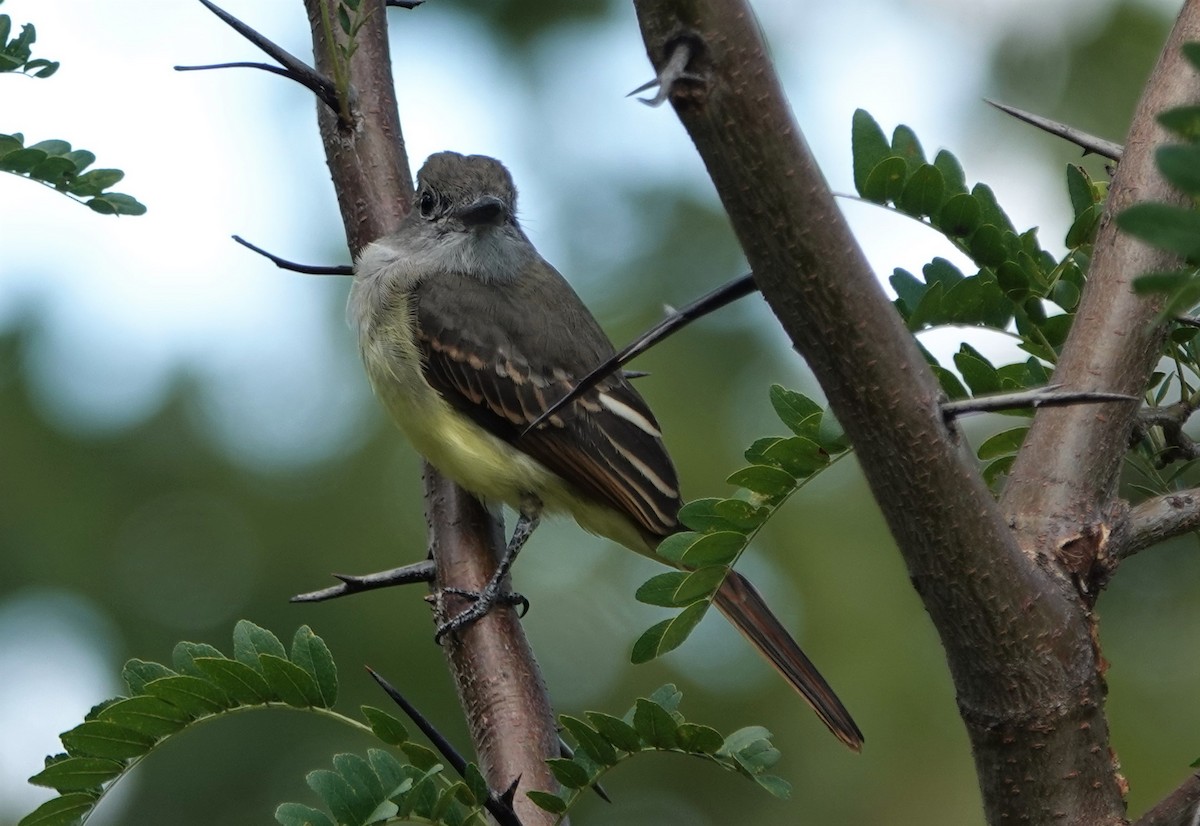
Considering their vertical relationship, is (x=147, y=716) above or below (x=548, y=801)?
above

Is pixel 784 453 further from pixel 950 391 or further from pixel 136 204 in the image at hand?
pixel 136 204

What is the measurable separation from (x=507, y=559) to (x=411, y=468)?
18.8 ft

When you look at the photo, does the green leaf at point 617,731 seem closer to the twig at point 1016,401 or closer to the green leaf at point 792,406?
the green leaf at point 792,406

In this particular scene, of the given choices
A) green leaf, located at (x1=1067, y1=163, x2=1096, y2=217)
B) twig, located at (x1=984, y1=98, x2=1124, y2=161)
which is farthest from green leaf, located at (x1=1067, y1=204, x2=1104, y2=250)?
twig, located at (x1=984, y1=98, x2=1124, y2=161)

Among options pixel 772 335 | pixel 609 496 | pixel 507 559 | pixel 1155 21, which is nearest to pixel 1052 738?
pixel 507 559

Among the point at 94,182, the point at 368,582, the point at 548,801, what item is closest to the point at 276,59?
the point at 94,182

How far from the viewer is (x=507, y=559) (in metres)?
4.19

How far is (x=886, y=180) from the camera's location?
2.79m

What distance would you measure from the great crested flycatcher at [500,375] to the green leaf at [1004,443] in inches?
69.0

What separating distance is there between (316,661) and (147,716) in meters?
0.31

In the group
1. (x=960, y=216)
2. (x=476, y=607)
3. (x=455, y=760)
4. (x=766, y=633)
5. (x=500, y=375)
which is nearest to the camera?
(x=455, y=760)

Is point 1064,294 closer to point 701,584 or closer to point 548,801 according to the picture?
point 701,584

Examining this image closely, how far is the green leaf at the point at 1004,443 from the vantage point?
2.80m

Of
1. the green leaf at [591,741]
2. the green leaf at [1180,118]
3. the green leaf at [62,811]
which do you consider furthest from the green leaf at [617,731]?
the green leaf at [1180,118]
